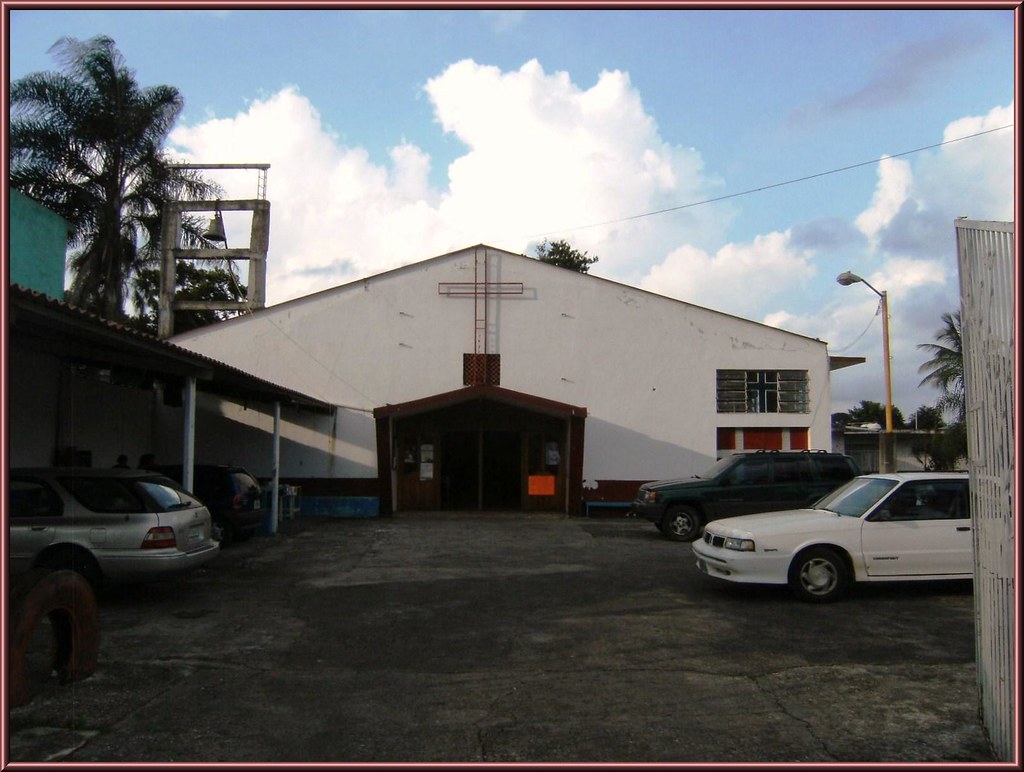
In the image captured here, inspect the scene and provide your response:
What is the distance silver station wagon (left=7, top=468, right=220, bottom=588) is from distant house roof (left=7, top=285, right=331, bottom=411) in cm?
164

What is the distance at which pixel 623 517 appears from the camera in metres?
22.2

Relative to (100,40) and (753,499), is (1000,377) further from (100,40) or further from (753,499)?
(100,40)

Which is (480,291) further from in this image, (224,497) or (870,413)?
(870,413)

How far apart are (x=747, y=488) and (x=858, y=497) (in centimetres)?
529

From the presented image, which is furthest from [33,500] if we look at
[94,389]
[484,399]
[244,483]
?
[484,399]

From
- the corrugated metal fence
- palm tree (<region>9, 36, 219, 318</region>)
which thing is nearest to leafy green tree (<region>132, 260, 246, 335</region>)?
palm tree (<region>9, 36, 219, 318</region>)

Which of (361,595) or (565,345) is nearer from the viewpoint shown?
(361,595)

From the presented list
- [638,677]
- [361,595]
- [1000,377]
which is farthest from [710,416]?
[1000,377]

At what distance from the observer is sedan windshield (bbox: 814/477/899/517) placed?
9.88m

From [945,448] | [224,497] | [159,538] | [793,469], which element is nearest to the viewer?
[159,538]

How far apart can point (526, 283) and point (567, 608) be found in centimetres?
1475

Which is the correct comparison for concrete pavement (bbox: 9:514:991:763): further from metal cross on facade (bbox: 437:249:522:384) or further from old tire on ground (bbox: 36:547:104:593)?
metal cross on facade (bbox: 437:249:522:384)

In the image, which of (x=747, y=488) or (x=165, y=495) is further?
(x=747, y=488)

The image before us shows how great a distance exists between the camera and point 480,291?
23141 millimetres
